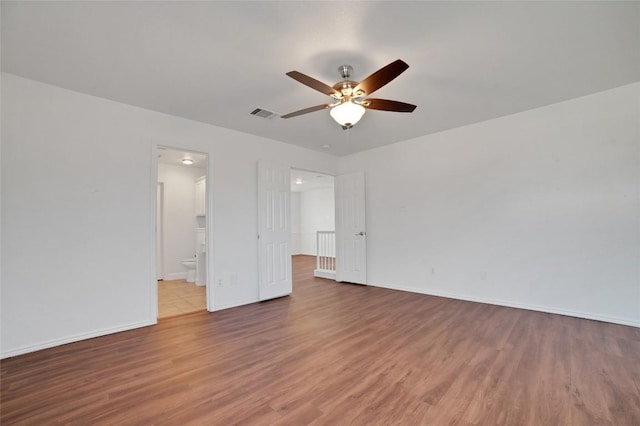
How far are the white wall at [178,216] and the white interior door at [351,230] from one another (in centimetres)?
335

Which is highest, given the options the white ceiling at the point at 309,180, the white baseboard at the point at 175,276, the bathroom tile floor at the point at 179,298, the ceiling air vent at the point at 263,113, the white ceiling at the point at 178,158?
the ceiling air vent at the point at 263,113

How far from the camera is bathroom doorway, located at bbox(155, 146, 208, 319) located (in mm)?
5595

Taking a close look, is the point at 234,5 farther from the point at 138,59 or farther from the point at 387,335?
the point at 387,335

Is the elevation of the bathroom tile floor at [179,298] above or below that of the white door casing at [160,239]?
below

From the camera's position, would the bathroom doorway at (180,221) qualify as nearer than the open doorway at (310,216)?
Yes

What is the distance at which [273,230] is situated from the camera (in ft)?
15.1

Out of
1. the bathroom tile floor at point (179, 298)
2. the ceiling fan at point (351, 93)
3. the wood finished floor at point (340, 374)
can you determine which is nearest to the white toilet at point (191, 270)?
the bathroom tile floor at point (179, 298)

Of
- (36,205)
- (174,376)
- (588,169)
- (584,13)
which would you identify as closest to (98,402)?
(174,376)

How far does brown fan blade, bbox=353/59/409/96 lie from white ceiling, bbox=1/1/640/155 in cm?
31

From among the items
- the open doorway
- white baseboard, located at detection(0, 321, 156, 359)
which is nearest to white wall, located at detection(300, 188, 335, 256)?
the open doorway

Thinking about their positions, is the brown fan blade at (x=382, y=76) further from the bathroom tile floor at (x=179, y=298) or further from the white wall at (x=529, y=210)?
the bathroom tile floor at (x=179, y=298)

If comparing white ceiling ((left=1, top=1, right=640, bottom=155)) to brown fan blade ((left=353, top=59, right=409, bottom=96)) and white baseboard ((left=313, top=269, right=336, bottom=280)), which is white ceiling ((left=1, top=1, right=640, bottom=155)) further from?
white baseboard ((left=313, top=269, right=336, bottom=280))

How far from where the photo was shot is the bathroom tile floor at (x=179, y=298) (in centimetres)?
389

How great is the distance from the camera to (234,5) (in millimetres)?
1865
